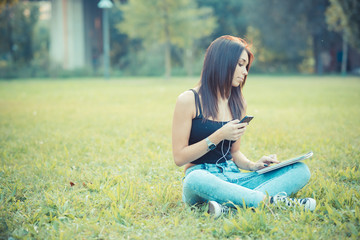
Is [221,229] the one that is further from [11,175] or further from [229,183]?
[11,175]

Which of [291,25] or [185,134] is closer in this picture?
[185,134]

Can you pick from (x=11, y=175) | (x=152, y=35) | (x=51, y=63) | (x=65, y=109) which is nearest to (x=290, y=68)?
(x=152, y=35)

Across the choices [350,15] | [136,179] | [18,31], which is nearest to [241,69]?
[136,179]

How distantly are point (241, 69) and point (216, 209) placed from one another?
1130mm

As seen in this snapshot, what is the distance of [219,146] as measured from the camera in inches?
119

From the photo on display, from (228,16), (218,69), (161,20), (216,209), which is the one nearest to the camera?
(216,209)

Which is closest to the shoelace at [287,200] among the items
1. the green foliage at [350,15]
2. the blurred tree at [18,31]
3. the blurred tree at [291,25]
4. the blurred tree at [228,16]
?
the green foliage at [350,15]

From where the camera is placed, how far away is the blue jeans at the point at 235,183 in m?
2.65

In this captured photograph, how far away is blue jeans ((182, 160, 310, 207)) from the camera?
8.69 ft

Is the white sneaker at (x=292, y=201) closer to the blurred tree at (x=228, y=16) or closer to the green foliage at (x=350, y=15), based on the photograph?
the green foliage at (x=350, y=15)

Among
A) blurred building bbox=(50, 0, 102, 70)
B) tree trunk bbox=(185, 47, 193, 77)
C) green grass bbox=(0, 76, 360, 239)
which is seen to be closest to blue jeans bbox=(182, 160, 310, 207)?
green grass bbox=(0, 76, 360, 239)

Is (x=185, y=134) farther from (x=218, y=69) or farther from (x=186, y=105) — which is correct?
(x=218, y=69)

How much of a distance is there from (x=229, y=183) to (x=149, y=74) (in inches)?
1204

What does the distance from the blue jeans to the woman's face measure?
2.36 feet
